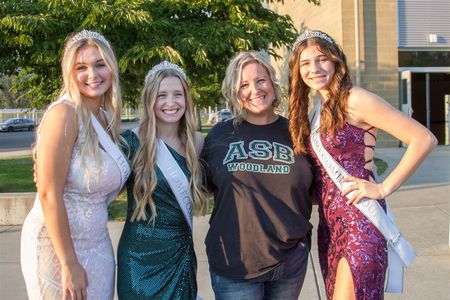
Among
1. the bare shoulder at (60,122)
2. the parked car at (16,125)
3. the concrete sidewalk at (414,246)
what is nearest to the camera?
the bare shoulder at (60,122)

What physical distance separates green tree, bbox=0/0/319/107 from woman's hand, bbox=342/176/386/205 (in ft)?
15.9

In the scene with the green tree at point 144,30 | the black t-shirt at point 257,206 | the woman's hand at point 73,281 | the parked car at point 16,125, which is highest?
the green tree at point 144,30

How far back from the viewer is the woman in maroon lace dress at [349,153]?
231 centimetres

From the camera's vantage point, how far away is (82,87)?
2.31 m

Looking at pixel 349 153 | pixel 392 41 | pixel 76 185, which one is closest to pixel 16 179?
pixel 76 185

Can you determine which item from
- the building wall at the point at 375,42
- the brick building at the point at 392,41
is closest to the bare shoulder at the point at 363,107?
the brick building at the point at 392,41

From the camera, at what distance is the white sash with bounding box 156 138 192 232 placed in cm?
238

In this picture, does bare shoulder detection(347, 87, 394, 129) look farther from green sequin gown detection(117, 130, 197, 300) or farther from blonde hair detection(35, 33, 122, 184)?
blonde hair detection(35, 33, 122, 184)

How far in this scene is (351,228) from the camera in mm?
2342

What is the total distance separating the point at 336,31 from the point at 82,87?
14.7 metres

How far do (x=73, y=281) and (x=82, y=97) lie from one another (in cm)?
83

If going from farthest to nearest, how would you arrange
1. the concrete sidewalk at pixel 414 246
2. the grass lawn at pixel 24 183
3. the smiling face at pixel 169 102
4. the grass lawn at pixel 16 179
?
the grass lawn at pixel 16 179 < the grass lawn at pixel 24 183 < the concrete sidewalk at pixel 414 246 < the smiling face at pixel 169 102

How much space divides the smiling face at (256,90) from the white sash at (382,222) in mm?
293

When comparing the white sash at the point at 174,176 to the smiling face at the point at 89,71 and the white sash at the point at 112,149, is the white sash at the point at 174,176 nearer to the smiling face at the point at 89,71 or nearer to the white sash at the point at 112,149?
the white sash at the point at 112,149
